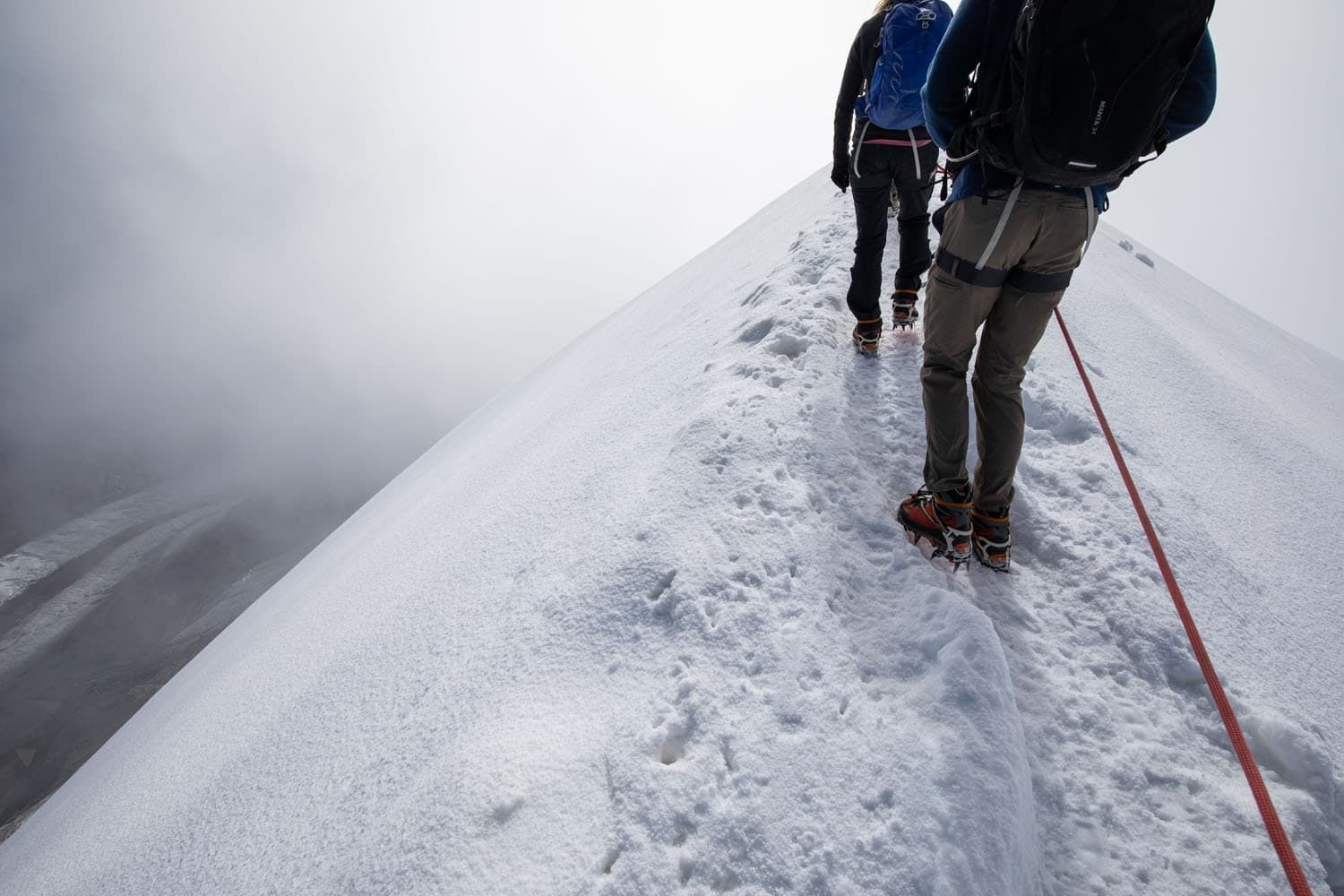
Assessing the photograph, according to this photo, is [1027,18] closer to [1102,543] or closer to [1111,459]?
[1102,543]

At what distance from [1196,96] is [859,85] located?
6.49ft

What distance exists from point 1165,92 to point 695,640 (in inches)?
91.6

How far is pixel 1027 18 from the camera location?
1.65 metres

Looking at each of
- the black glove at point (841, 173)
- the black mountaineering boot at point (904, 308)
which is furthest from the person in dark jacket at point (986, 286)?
the black mountaineering boot at point (904, 308)

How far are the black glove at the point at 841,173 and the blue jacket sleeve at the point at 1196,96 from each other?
1874mm

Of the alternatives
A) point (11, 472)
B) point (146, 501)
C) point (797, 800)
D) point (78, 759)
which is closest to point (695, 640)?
point (797, 800)

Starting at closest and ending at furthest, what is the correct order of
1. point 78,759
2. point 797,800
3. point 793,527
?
point 797,800 → point 793,527 → point 78,759

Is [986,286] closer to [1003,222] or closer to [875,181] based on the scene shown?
[1003,222]

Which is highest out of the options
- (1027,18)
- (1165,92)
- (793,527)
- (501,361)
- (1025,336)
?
(1027,18)

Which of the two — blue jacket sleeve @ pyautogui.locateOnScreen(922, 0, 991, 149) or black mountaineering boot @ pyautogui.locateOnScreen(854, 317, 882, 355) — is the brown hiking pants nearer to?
blue jacket sleeve @ pyautogui.locateOnScreen(922, 0, 991, 149)

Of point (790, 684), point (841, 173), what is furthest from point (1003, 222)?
point (841, 173)

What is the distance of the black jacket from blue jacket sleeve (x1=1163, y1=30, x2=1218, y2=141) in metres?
1.59

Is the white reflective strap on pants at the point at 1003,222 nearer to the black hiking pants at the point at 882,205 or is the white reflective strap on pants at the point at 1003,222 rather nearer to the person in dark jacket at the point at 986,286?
the person in dark jacket at the point at 986,286

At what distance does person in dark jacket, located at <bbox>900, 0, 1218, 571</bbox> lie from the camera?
1.95 m
